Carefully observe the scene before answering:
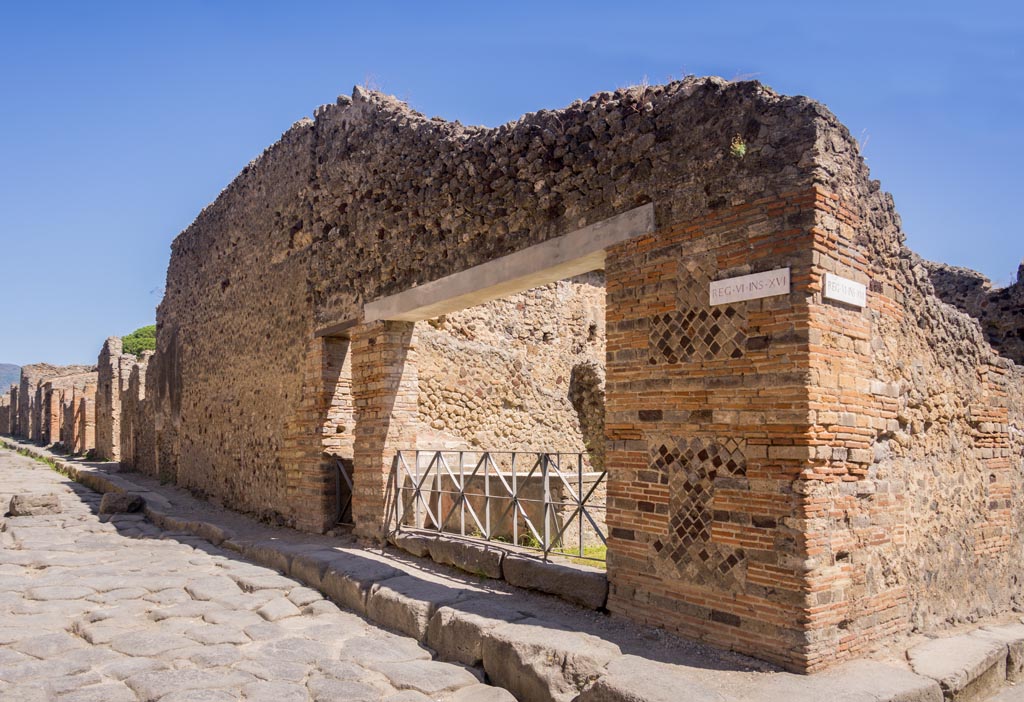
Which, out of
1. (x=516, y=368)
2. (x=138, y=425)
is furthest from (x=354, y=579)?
(x=138, y=425)

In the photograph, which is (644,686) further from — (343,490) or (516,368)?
(516,368)

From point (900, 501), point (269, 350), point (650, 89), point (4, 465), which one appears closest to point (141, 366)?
point (4, 465)

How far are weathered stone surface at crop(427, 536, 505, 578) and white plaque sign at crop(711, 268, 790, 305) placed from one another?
301cm

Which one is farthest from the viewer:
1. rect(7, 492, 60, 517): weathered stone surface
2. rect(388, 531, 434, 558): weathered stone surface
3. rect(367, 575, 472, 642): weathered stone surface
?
rect(7, 492, 60, 517): weathered stone surface

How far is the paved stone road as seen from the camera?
466 centimetres

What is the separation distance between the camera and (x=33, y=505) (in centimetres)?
1105

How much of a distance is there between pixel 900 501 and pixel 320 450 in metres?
6.26

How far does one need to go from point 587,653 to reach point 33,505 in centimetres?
980

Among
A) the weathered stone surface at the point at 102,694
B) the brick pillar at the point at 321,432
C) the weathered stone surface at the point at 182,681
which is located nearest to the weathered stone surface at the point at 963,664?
the weathered stone surface at the point at 182,681

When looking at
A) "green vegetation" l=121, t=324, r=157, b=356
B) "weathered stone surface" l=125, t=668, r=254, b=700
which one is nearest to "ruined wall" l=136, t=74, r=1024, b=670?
"weathered stone surface" l=125, t=668, r=254, b=700

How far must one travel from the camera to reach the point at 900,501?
504 cm

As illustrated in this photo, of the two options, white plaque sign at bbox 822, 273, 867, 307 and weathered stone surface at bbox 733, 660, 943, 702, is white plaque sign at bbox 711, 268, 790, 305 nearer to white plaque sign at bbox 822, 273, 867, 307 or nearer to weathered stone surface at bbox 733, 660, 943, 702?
white plaque sign at bbox 822, 273, 867, 307

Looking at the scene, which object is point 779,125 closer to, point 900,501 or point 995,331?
point 900,501

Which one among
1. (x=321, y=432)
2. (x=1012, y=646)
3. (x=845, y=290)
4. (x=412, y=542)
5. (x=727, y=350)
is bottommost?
(x=1012, y=646)
